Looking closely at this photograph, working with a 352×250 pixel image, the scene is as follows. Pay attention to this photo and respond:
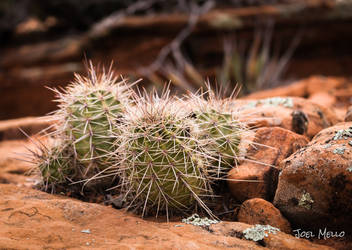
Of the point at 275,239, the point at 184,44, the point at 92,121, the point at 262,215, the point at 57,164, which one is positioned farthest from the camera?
the point at 184,44

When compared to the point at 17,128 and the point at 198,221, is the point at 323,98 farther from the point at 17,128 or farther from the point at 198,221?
the point at 17,128

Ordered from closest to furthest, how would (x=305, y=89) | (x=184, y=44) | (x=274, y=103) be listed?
1. (x=274, y=103)
2. (x=305, y=89)
3. (x=184, y=44)

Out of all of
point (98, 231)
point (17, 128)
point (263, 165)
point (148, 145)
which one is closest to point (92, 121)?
point (148, 145)

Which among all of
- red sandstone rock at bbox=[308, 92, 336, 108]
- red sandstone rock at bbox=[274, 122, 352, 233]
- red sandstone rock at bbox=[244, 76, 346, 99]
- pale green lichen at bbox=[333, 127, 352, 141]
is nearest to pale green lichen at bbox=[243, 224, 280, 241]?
red sandstone rock at bbox=[274, 122, 352, 233]

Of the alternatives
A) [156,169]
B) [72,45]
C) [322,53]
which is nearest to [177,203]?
[156,169]

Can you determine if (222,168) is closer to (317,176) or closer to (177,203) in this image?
(177,203)

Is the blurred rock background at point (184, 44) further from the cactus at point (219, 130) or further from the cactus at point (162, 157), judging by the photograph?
the cactus at point (162, 157)

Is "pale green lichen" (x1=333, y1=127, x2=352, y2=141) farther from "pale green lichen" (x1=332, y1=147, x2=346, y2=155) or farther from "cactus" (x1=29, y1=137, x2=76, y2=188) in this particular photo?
"cactus" (x1=29, y1=137, x2=76, y2=188)
